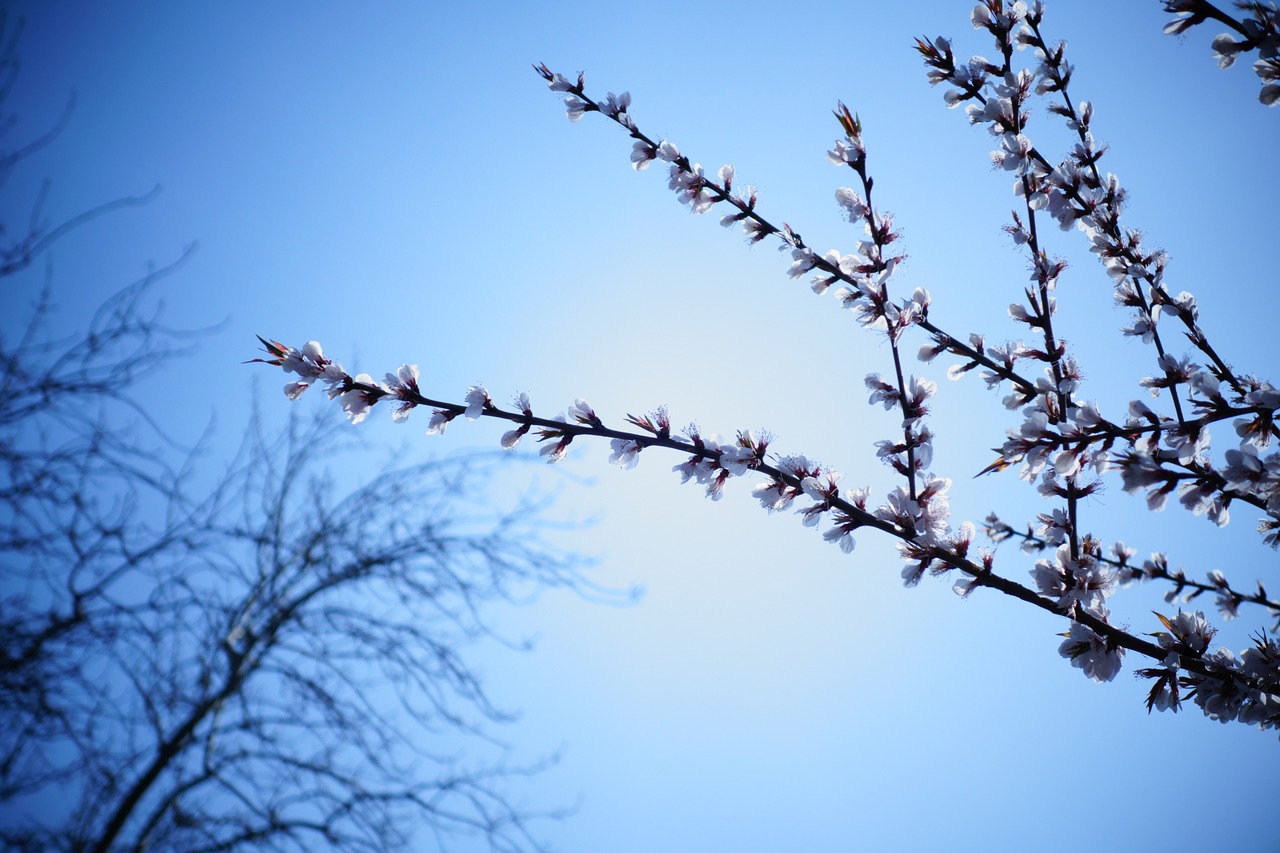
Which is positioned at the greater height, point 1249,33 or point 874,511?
point 1249,33

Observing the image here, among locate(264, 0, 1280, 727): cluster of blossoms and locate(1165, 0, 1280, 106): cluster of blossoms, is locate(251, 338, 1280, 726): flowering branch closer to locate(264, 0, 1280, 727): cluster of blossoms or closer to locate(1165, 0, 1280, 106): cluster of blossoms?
locate(264, 0, 1280, 727): cluster of blossoms

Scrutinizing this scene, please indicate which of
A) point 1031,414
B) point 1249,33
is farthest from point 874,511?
point 1249,33

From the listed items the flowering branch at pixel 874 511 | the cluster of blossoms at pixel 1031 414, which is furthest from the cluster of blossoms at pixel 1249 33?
the flowering branch at pixel 874 511

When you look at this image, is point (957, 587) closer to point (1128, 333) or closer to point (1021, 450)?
point (1021, 450)

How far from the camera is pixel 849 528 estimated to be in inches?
74.2

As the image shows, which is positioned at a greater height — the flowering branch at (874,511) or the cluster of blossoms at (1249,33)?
the cluster of blossoms at (1249,33)

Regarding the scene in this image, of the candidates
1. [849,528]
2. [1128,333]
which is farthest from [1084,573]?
[1128,333]

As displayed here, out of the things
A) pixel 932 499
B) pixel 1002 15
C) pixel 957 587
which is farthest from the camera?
pixel 1002 15

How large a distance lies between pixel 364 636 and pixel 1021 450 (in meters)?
3.98

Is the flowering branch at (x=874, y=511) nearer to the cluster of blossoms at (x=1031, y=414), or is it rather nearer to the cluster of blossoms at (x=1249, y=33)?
the cluster of blossoms at (x=1031, y=414)

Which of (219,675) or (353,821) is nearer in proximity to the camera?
(353,821)

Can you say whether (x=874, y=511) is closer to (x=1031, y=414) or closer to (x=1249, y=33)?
(x=1031, y=414)

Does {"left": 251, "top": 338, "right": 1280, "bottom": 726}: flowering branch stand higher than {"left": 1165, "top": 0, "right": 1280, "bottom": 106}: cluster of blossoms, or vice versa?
{"left": 1165, "top": 0, "right": 1280, "bottom": 106}: cluster of blossoms

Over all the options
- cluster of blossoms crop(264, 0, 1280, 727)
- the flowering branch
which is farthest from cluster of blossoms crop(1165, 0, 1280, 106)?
the flowering branch
